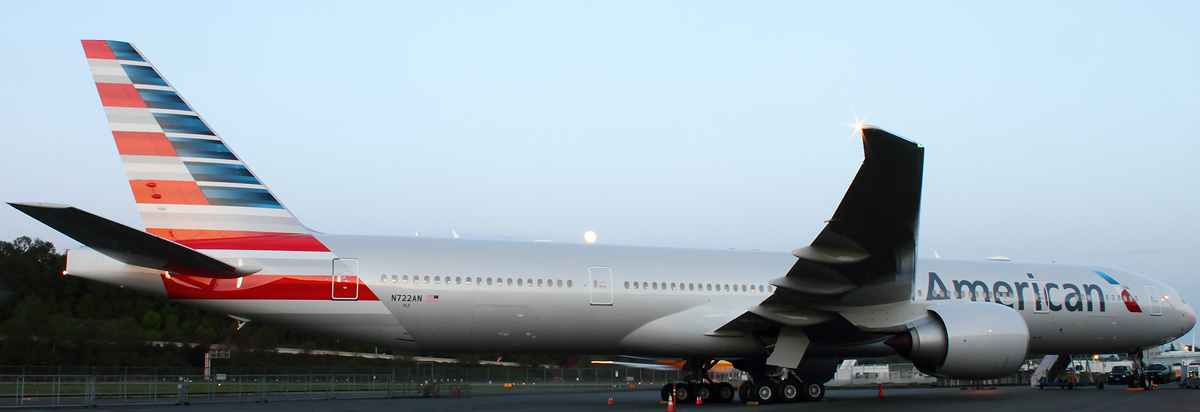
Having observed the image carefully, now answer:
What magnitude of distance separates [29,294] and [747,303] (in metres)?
18.1

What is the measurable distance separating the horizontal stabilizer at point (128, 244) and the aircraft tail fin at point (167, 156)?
0.75 m

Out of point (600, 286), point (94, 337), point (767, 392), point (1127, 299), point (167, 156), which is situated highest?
point (167, 156)

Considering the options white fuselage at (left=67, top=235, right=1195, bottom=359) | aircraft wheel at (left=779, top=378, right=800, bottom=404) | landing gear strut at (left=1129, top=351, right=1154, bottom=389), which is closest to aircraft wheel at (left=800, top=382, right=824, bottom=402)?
aircraft wheel at (left=779, top=378, right=800, bottom=404)

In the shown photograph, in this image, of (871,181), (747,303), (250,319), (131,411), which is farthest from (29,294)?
(871,181)

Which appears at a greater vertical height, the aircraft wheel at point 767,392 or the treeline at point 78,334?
the treeline at point 78,334

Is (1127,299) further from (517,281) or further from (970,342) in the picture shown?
(517,281)

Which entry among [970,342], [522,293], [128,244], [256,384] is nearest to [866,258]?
[970,342]

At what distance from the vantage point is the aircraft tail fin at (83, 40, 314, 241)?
12.9m

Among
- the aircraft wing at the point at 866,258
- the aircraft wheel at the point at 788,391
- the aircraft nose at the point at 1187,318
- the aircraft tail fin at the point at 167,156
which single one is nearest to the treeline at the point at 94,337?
the aircraft tail fin at the point at 167,156

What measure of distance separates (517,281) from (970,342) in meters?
6.68

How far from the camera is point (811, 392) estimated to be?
15195 millimetres

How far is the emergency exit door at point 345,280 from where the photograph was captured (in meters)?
13.1

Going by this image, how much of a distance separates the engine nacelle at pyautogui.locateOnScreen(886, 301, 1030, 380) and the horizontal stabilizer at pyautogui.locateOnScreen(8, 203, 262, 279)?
9701mm

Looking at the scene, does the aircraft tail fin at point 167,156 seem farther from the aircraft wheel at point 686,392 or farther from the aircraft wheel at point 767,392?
the aircraft wheel at point 767,392
